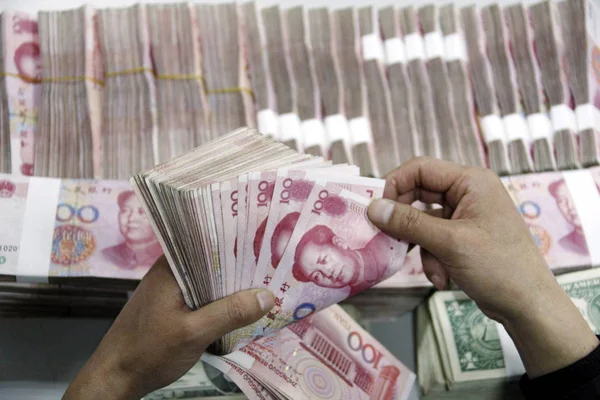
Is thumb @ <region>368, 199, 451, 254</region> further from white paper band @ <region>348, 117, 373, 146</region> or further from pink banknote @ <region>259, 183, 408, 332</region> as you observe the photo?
white paper band @ <region>348, 117, 373, 146</region>

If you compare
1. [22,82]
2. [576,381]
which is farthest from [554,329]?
[22,82]

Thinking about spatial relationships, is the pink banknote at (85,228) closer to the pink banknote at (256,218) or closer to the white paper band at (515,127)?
the pink banknote at (256,218)

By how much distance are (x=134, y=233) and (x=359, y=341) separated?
0.66 meters

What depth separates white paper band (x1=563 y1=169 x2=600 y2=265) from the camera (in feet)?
4.61

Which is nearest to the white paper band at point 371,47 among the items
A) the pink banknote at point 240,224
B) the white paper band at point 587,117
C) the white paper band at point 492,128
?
the white paper band at point 492,128

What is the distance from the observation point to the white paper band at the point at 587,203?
1.40m

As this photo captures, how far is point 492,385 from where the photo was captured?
137 cm

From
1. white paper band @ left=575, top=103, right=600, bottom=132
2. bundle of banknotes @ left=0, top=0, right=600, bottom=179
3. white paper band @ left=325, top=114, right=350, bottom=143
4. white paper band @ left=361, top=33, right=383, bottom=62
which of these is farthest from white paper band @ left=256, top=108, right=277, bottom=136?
white paper band @ left=575, top=103, right=600, bottom=132

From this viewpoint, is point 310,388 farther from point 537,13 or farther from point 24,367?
point 537,13

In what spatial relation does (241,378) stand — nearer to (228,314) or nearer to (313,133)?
(228,314)

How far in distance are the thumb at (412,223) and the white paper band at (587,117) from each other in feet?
2.71

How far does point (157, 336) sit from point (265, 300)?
0.21m

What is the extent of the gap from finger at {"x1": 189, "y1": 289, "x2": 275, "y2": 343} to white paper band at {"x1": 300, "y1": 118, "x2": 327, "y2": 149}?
70 centimetres

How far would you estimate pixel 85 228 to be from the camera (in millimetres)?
1300
